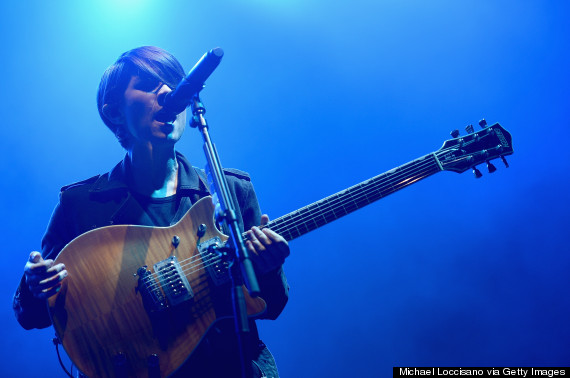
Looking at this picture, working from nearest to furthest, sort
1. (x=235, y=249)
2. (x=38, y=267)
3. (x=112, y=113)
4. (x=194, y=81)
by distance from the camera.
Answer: (x=235, y=249) < (x=194, y=81) < (x=38, y=267) < (x=112, y=113)

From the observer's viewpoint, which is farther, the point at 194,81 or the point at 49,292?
the point at 49,292

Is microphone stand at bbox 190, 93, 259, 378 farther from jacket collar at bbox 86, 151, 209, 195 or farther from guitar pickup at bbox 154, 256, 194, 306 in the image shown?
jacket collar at bbox 86, 151, 209, 195

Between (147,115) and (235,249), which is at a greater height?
(147,115)

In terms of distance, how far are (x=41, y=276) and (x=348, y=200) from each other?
1.58 metres

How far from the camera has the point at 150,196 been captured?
2062mm

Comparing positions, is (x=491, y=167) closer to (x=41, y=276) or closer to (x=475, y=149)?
(x=475, y=149)

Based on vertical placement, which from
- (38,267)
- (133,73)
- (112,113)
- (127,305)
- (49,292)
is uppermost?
(133,73)

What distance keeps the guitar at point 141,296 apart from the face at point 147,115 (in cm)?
46

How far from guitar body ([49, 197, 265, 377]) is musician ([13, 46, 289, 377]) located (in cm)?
9

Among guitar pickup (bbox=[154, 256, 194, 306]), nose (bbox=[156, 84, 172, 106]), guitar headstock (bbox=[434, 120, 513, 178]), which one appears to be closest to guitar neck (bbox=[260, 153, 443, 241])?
guitar headstock (bbox=[434, 120, 513, 178])

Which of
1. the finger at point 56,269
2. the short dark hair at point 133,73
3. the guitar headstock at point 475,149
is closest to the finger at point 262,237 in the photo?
the finger at point 56,269

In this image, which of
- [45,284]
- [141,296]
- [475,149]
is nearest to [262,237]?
[141,296]

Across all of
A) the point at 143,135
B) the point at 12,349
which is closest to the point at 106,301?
the point at 143,135

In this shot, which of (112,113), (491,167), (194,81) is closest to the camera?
(194,81)
